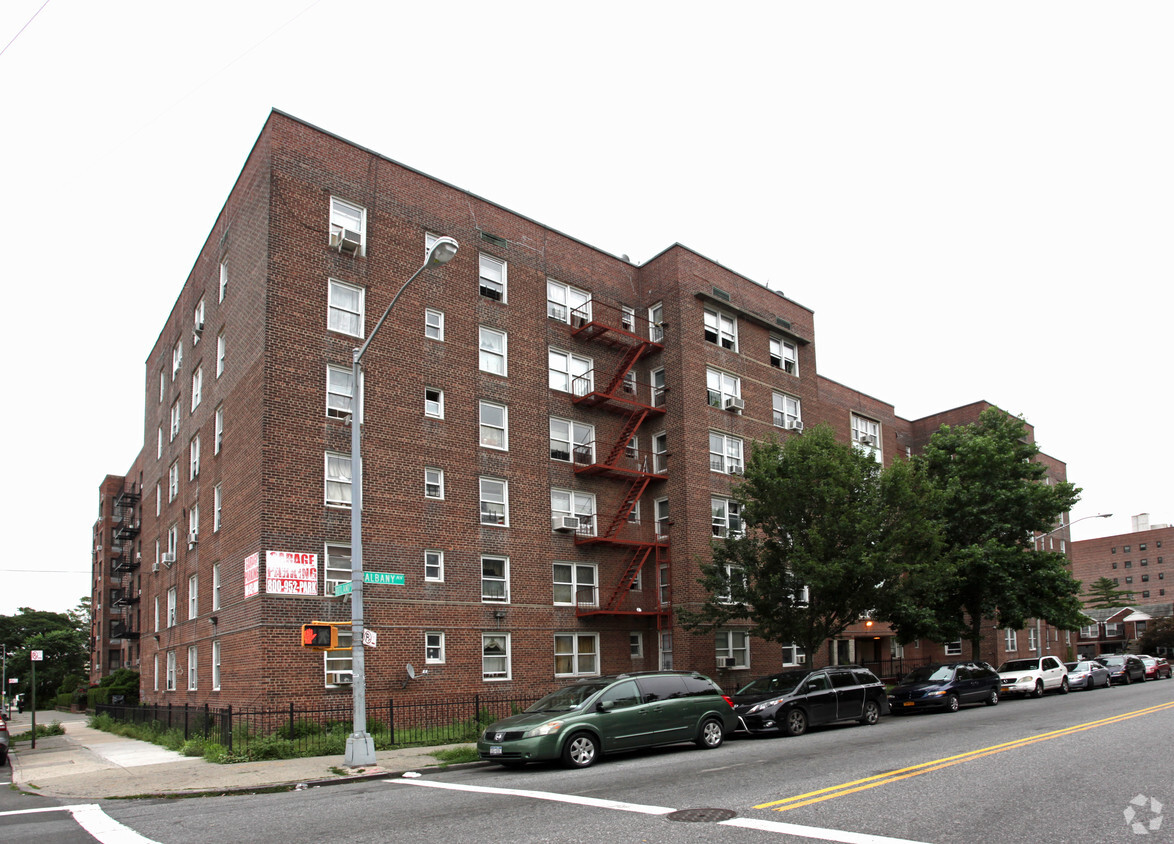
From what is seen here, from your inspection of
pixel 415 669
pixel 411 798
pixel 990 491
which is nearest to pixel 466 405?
pixel 415 669

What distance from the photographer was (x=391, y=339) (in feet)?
82.2

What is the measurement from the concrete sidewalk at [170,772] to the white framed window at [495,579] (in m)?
6.89

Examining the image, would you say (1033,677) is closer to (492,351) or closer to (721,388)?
(721,388)

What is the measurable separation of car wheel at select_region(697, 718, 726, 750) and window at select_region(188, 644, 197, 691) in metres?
17.2

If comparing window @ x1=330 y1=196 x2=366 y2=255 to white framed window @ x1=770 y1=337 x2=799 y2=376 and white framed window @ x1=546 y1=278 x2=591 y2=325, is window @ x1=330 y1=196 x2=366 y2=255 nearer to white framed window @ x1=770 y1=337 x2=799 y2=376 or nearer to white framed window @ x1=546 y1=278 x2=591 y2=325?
white framed window @ x1=546 y1=278 x2=591 y2=325

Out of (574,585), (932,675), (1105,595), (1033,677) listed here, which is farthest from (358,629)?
(1105,595)

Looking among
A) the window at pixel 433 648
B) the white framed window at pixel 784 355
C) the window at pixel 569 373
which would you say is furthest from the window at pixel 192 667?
the white framed window at pixel 784 355

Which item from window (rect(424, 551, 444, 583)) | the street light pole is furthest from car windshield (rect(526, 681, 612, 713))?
window (rect(424, 551, 444, 583))

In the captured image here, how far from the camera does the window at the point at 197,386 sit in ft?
96.8

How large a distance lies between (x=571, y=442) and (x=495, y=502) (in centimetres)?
382

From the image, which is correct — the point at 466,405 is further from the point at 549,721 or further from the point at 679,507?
the point at 549,721

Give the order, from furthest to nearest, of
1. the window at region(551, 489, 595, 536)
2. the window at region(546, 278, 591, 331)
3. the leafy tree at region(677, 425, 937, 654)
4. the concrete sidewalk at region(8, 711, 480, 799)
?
1. the window at region(546, 278, 591, 331)
2. the window at region(551, 489, 595, 536)
3. the leafy tree at region(677, 425, 937, 654)
4. the concrete sidewalk at region(8, 711, 480, 799)

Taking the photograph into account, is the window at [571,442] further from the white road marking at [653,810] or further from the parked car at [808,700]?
the white road marking at [653,810]

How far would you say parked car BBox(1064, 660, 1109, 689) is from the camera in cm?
3514
